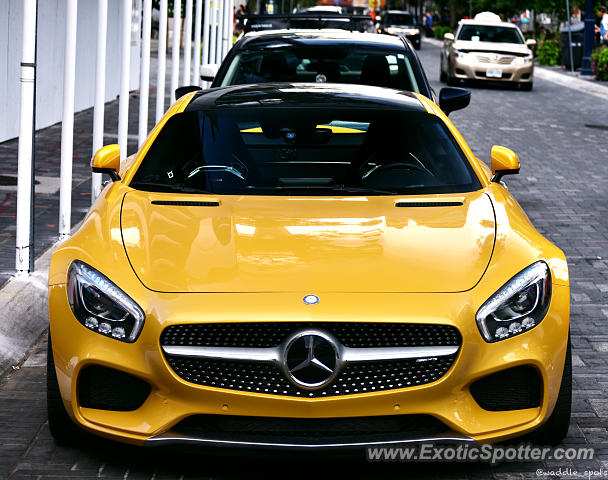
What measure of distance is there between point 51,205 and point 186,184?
15.6 ft

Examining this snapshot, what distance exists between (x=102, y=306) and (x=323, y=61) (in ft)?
20.0

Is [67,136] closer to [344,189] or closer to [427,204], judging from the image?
[344,189]

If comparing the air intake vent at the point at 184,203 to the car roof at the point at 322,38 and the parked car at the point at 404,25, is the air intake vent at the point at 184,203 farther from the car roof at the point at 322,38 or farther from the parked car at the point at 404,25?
the parked car at the point at 404,25

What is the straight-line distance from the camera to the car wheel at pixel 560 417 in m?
4.56

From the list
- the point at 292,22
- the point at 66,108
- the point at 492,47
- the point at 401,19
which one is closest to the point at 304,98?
the point at 66,108

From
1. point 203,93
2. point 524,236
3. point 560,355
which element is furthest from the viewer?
point 203,93

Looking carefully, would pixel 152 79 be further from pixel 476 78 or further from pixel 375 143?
pixel 375 143

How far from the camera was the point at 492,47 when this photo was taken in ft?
93.4

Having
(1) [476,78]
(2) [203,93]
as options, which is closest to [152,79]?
(1) [476,78]

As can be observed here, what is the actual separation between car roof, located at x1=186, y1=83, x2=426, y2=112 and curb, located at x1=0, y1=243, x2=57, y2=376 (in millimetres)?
1443

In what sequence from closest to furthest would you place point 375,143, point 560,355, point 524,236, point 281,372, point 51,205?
point 281,372 → point 560,355 → point 524,236 → point 375,143 → point 51,205

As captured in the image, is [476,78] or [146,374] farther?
[476,78]

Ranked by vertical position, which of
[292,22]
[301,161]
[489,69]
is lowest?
[489,69]

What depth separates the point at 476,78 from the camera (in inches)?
1102
